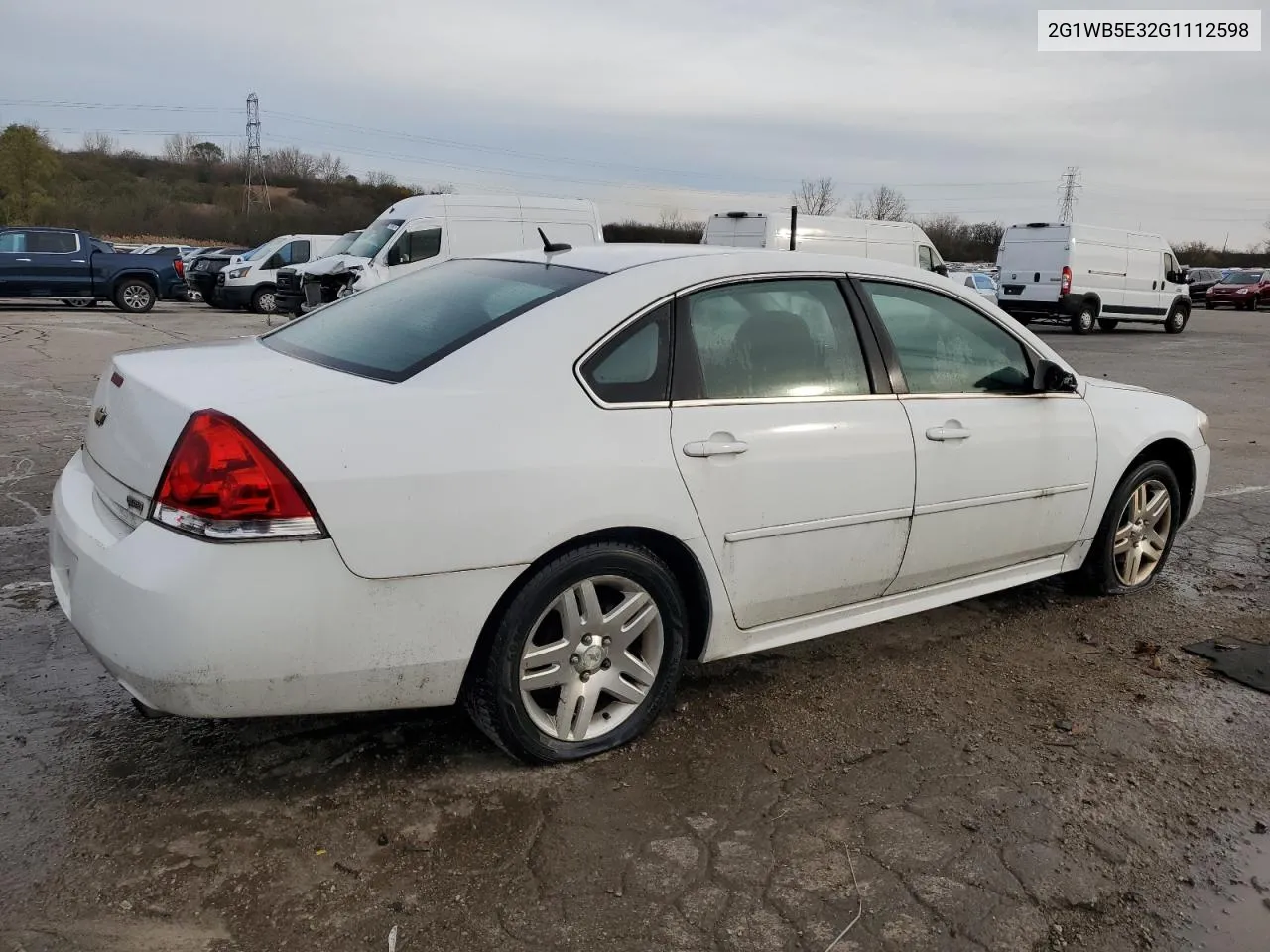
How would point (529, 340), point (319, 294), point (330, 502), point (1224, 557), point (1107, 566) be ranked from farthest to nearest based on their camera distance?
point (319, 294) < point (1224, 557) < point (1107, 566) < point (529, 340) < point (330, 502)

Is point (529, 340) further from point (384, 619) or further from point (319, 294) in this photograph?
point (319, 294)

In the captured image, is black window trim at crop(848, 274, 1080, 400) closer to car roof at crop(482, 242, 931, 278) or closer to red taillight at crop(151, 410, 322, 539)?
car roof at crop(482, 242, 931, 278)

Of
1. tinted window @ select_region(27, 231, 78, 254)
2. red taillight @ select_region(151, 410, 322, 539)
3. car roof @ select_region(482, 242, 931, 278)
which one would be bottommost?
red taillight @ select_region(151, 410, 322, 539)

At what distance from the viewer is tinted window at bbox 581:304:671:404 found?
291 cm

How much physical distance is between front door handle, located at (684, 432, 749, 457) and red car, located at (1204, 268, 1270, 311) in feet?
137

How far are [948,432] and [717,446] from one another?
1049 mm

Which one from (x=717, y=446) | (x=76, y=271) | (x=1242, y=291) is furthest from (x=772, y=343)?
(x=1242, y=291)

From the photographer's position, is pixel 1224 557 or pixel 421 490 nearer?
pixel 421 490

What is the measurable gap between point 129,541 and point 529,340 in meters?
1.17

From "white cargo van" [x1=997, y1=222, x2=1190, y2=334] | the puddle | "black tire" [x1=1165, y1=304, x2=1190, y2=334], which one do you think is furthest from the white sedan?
"black tire" [x1=1165, y1=304, x2=1190, y2=334]

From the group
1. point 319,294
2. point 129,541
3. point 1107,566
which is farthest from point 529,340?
point 319,294

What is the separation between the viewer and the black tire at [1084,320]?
22.5 m

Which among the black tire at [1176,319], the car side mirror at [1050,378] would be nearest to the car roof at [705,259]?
the car side mirror at [1050,378]

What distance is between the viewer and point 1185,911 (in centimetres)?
245
